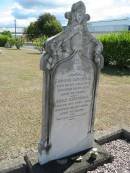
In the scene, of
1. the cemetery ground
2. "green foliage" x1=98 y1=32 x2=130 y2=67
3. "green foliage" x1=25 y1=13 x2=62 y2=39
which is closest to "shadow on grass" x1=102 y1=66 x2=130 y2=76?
"green foliage" x1=98 y1=32 x2=130 y2=67

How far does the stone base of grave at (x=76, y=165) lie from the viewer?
3906 millimetres

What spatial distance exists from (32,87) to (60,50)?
570 cm

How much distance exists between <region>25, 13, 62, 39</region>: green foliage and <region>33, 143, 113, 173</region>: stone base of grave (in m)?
44.9

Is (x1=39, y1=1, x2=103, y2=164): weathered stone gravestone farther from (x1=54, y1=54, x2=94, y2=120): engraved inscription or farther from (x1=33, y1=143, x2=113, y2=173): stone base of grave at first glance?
(x1=33, y1=143, x2=113, y2=173): stone base of grave

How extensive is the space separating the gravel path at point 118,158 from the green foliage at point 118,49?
8.86 m

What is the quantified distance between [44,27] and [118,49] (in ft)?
122

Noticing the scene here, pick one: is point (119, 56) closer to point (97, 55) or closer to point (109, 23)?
point (97, 55)

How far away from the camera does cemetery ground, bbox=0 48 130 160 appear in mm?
5031

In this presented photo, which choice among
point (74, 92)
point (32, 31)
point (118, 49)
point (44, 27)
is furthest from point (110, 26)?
point (74, 92)

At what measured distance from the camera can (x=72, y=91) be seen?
4.02 m

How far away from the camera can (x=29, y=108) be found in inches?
272

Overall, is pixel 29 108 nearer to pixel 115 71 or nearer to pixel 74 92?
pixel 74 92

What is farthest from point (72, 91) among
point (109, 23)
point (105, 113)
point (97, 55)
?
point (109, 23)

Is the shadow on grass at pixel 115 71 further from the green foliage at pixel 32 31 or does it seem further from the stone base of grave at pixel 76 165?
the green foliage at pixel 32 31
